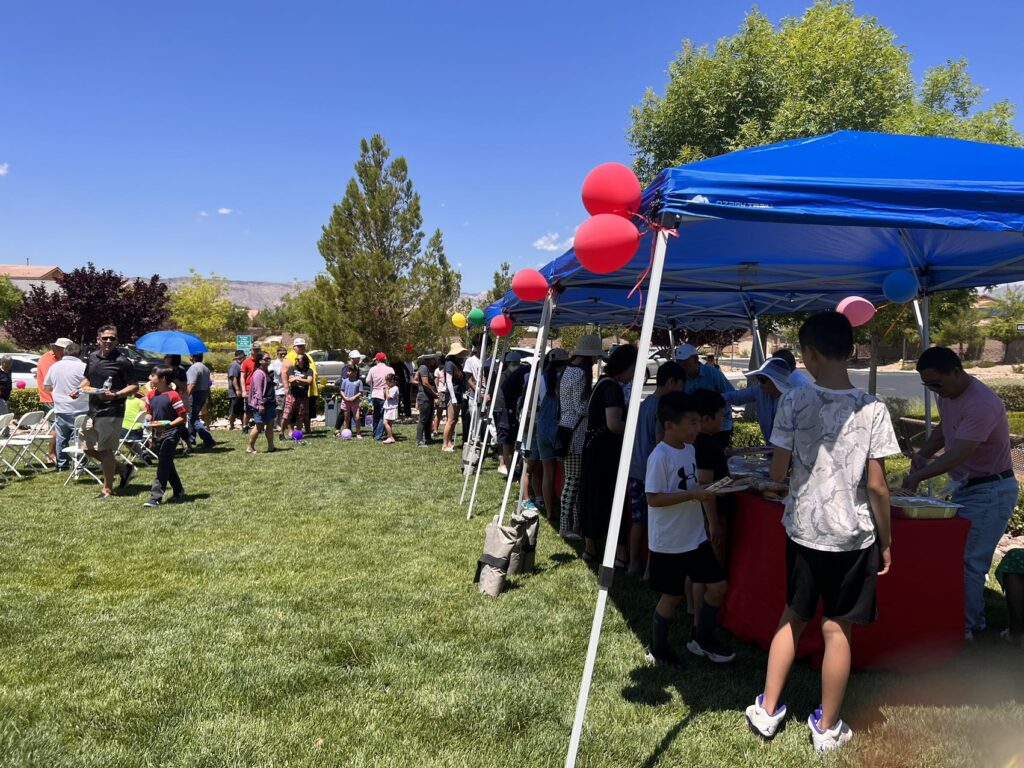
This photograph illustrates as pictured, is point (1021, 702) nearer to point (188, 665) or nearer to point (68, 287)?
point (188, 665)

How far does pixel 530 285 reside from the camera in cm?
570

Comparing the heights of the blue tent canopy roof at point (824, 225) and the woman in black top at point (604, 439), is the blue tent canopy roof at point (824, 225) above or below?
above

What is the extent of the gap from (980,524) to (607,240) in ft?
9.43

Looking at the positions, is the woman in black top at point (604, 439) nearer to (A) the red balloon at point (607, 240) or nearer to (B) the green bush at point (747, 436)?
(A) the red balloon at point (607, 240)

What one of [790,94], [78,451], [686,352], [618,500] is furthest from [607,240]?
[790,94]

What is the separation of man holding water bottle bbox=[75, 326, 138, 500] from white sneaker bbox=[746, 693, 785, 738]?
6.78 meters

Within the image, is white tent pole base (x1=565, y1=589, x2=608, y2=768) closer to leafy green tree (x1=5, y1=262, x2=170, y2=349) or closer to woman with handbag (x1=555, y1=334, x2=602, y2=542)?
woman with handbag (x1=555, y1=334, x2=602, y2=542)

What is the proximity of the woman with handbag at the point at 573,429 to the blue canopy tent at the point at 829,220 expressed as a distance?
0.35m

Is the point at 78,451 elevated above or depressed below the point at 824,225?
below

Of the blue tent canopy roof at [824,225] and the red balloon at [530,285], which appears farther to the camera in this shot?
the red balloon at [530,285]

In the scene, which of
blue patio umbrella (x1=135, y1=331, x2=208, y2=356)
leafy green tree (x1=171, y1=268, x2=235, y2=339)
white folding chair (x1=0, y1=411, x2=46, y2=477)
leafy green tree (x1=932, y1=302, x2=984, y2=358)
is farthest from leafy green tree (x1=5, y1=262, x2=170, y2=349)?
leafy green tree (x1=932, y1=302, x2=984, y2=358)

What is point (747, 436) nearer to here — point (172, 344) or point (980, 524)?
point (980, 524)

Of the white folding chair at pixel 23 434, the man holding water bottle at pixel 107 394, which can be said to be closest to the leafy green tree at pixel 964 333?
the man holding water bottle at pixel 107 394

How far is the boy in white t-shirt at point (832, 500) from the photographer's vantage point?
254 cm
